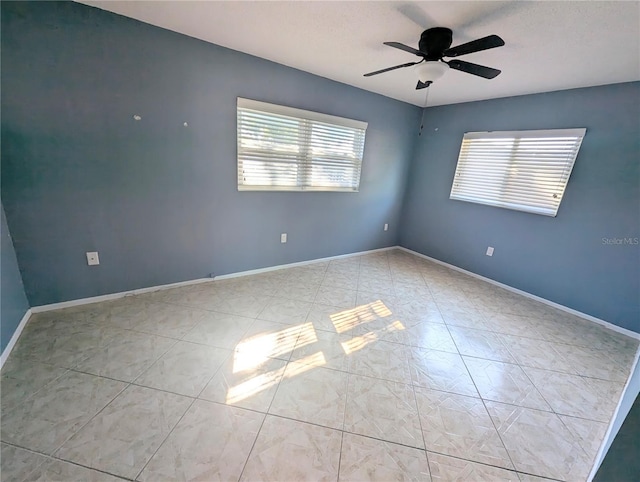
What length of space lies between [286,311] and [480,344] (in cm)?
172

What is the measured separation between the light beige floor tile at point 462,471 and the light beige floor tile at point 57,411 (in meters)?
1.77

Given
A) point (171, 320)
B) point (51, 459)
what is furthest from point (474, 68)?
point (51, 459)

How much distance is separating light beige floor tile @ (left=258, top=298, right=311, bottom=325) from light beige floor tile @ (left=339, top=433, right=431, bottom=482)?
1.07 m

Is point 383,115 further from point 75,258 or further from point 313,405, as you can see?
point 75,258

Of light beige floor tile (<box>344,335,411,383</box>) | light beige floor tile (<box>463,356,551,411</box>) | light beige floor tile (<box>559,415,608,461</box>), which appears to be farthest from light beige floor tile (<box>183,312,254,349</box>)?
light beige floor tile (<box>559,415,608,461</box>)

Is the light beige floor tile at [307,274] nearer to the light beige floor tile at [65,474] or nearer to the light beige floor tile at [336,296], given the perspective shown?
the light beige floor tile at [336,296]

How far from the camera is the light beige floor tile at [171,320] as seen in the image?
6.48 feet

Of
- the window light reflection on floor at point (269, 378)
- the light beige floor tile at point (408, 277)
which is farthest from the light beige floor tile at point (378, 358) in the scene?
the light beige floor tile at point (408, 277)

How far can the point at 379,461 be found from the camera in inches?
47.6

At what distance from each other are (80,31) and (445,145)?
13.5 ft

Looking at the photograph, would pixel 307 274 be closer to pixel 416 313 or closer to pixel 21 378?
pixel 416 313

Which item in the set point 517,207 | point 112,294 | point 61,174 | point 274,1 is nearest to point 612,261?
point 517,207

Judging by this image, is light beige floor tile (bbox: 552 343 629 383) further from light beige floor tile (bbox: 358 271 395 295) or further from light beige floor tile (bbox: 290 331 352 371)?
light beige floor tile (bbox: 290 331 352 371)

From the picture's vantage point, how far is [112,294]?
2.33 metres
